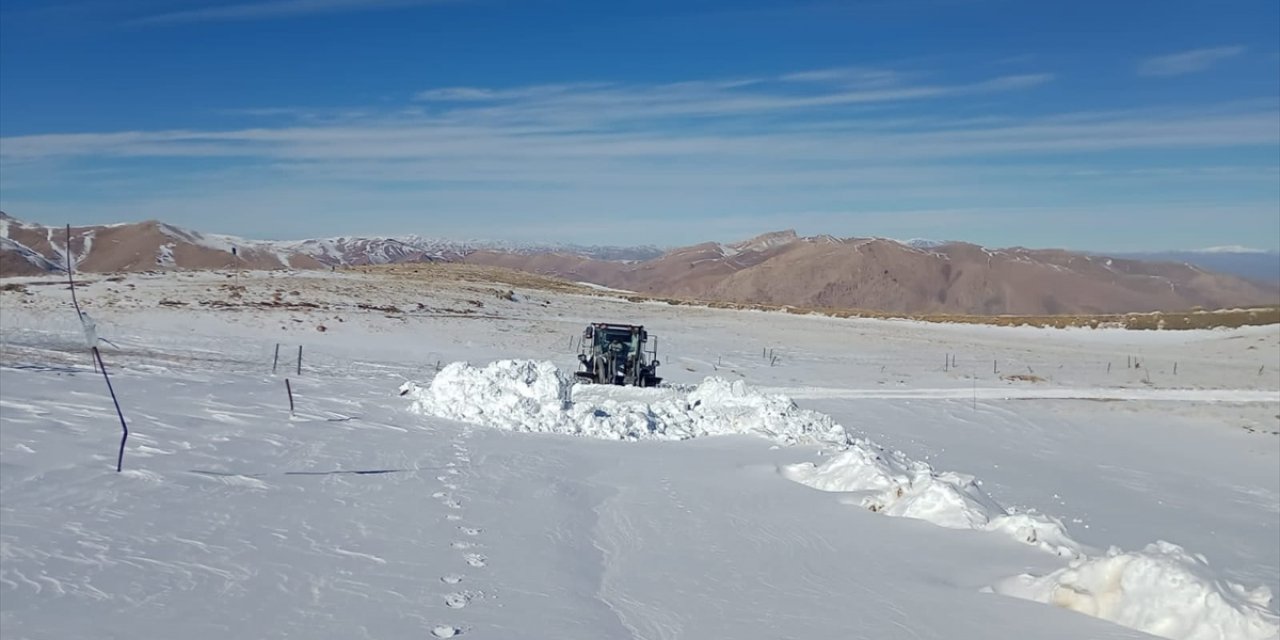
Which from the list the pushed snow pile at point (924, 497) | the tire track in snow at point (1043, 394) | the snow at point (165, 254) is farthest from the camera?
the snow at point (165, 254)

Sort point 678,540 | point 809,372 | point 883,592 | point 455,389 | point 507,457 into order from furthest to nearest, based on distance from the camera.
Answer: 1. point 809,372
2. point 455,389
3. point 507,457
4. point 678,540
5. point 883,592

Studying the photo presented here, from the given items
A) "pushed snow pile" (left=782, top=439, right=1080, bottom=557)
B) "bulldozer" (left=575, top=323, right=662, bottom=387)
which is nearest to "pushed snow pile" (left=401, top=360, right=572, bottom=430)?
"pushed snow pile" (left=782, top=439, right=1080, bottom=557)

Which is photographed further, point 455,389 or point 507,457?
point 455,389

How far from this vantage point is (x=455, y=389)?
1853 centimetres

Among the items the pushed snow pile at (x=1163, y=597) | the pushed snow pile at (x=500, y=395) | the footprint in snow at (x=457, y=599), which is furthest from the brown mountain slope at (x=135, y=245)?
the pushed snow pile at (x=1163, y=597)

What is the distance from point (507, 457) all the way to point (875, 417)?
→ 13301mm

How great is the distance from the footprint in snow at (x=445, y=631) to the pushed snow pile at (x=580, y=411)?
1108 cm

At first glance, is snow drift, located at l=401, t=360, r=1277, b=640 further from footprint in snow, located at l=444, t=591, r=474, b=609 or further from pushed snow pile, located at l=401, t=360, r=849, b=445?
footprint in snow, located at l=444, t=591, r=474, b=609

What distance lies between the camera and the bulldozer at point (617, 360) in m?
25.9

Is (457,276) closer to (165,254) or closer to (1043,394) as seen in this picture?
(1043,394)

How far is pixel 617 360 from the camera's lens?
26078mm

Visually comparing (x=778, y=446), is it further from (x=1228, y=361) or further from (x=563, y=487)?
(x=1228, y=361)

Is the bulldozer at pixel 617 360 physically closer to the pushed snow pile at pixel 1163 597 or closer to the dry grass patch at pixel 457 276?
the pushed snow pile at pixel 1163 597

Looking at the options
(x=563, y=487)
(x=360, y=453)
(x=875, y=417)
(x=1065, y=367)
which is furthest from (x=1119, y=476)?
(x=1065, y=367)
